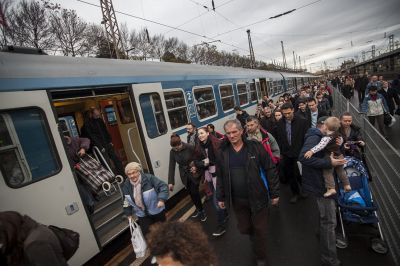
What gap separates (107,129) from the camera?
6.53 m

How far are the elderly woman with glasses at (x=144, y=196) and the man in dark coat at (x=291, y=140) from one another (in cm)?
247

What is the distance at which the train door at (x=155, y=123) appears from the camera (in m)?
5.07

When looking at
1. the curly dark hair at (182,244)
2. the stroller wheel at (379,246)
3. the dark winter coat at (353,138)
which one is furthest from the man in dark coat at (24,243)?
the dark winter coat at (353,138)

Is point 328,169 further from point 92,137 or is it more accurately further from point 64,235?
point 92,137

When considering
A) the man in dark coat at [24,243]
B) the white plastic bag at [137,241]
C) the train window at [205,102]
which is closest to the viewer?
the man in dark coat at [24,243]

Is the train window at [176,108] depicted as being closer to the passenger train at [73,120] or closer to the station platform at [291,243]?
the passenger train at [73,120]

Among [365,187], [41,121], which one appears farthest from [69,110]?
[365,187]

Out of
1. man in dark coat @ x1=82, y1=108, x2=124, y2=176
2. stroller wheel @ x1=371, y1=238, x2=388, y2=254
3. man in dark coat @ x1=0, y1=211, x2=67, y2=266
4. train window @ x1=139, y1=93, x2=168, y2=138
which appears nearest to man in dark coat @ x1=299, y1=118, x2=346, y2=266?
stroller wheel @ x1=371, y1=238, x2=388, y2=254

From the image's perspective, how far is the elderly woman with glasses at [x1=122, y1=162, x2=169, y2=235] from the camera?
3451 mm

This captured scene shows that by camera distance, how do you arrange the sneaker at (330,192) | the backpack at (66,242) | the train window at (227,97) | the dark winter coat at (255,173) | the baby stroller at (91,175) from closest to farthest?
the backpack at (66,242) < the sneaker at (330,192) < the dark winter coat at (255,173) < the baby stroller at (91,175) < the train window at (227,97)

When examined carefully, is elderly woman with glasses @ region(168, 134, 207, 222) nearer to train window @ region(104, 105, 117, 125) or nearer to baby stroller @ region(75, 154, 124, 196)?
baby stroller @ region(75, 154, 124, 196)

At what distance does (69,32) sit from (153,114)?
16.5 meters

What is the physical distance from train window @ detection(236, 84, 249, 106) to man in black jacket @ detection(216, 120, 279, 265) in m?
7.76

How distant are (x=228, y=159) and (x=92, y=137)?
3.54m
